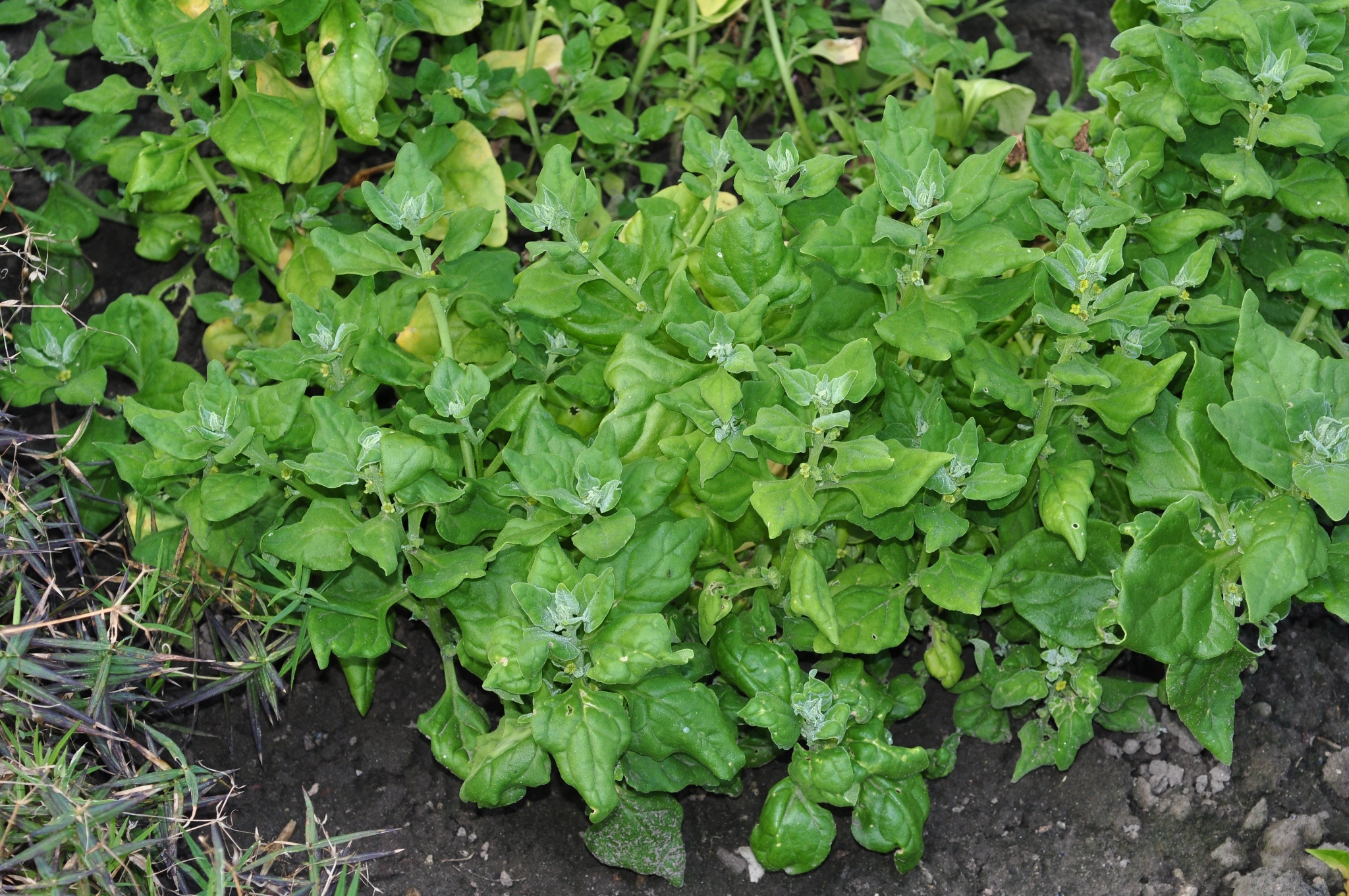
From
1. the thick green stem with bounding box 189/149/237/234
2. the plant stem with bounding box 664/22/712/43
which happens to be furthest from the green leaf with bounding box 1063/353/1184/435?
the thick green stem with bounding box 189/149/237/234

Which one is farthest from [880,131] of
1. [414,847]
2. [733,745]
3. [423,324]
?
[414,847]

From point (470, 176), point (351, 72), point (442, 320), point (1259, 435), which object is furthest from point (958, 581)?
point (351, 72)

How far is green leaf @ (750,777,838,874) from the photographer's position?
7.91 feet

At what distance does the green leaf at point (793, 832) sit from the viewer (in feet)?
7.91

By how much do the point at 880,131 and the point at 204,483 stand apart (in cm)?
200

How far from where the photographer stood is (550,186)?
8.43ft

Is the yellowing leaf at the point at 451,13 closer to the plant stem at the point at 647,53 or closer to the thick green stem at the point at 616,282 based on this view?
the plant stem at the point at 647,53

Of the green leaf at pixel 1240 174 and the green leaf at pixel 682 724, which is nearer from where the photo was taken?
the green leaf at pixel 682 724

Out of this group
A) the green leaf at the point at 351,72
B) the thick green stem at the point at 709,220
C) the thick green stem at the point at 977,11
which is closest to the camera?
the thick green stem at the point at 709,220

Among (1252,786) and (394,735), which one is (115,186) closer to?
(394,735)

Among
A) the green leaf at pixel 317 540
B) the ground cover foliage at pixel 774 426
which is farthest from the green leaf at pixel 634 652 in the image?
the green leaf at pixel 317 540

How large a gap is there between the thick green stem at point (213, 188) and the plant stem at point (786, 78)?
1.58 meters

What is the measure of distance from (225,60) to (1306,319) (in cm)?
248

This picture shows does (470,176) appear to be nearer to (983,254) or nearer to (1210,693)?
(983,254)
